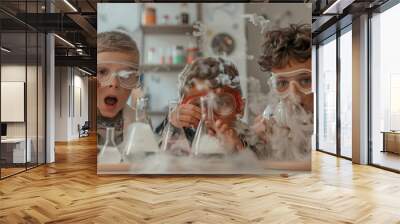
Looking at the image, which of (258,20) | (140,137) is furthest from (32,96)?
(258,20)

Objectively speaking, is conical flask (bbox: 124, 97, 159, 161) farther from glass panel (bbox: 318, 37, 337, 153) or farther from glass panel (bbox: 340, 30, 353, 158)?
glass panel (bbox: 318, 37, 337, 153)

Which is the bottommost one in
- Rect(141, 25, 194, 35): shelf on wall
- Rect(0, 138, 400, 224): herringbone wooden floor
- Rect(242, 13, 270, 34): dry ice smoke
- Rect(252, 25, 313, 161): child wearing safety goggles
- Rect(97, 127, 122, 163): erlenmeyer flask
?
Rect(0, 138, 400, 224): herringbone wooden floor

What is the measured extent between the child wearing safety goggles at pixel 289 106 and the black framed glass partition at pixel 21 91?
166 inches

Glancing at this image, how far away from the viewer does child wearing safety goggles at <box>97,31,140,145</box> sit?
6266mm

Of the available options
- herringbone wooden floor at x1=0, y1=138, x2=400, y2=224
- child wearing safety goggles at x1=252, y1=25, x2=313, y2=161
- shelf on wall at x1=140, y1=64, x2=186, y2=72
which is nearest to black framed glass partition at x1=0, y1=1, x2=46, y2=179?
herringbone wooden floor at x1=0, y1=138, x2=400, y2=224

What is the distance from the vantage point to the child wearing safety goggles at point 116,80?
6.27 m

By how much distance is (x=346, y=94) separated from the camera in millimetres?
8875

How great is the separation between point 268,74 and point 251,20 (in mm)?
970

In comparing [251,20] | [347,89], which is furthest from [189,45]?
[347,89]

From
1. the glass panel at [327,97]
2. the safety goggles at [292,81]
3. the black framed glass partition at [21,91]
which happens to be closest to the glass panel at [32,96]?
the black framed glass partition at [21,91]

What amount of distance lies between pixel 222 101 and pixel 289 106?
1.15 m

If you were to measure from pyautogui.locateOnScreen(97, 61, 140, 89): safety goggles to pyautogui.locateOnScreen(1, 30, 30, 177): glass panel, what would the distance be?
1.54 meters

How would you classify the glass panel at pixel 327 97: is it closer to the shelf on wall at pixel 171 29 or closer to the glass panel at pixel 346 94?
the glass panel at pixel 346 94

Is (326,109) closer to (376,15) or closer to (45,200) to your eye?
(376,15)
